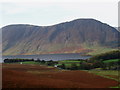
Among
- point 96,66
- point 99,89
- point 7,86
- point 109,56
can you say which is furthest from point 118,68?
point 7,86

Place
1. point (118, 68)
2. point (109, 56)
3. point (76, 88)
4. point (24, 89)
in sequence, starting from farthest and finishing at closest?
1. point (109, 56)
2. point (118, 68)
3. point (76, 88)
4. point (24, 89)

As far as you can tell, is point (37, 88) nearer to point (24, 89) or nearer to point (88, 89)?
point (24, 89)

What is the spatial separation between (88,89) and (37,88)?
7978mm

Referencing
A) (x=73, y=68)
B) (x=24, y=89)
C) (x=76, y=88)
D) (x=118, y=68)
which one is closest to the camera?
(x=24, y=89)

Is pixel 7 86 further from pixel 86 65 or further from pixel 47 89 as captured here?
pixel 86 65

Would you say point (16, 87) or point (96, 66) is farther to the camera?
point (96, 66)

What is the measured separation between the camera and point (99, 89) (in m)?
34.2

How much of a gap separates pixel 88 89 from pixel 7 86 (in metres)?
12.3

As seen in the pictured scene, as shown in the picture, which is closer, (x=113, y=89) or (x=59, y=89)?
(x=59, y=89)

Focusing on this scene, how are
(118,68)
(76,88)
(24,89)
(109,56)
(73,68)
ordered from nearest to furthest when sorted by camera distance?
(24,89) → (76,88) → (118,68) → (73,68) → (109,56)

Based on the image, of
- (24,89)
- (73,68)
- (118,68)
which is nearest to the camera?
(24,89)

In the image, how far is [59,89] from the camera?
32.0m

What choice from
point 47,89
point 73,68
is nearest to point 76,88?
point 47,89

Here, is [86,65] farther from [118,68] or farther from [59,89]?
[59,89]
